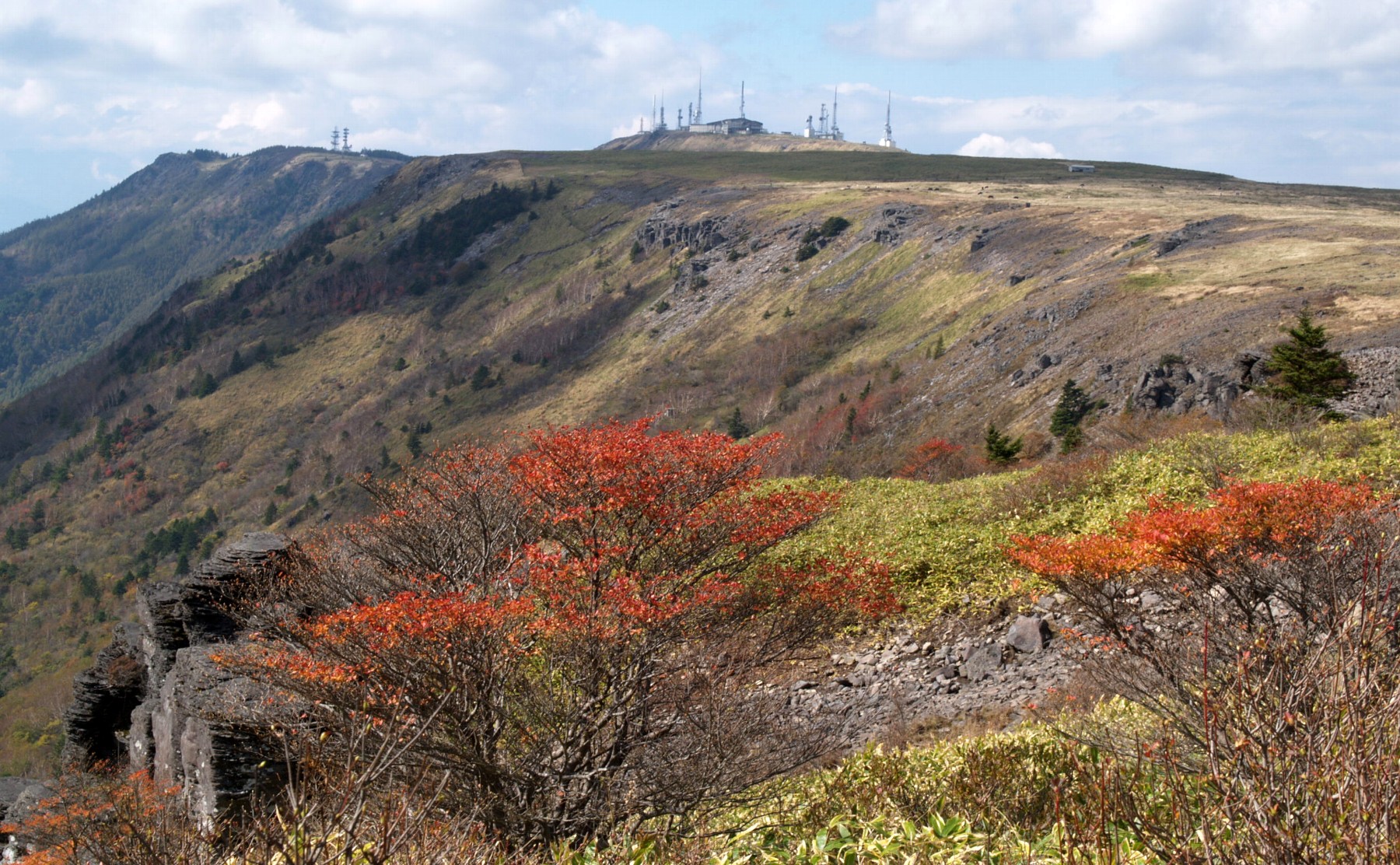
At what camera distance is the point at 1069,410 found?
3681cm

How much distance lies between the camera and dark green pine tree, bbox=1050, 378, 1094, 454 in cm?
3534

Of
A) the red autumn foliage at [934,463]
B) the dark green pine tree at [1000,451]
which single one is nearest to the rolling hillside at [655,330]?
the red autumn foliage at [934,463]

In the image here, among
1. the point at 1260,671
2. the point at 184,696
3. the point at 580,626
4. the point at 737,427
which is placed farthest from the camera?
the point at 737,427

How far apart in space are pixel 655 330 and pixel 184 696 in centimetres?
9542

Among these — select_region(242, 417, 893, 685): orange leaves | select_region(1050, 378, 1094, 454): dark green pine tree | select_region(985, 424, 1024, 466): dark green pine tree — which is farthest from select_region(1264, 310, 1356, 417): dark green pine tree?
select_region(242, 417, 893, 685): orange leaves

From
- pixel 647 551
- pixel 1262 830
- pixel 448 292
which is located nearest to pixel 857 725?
pixel 647 551

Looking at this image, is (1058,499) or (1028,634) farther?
(1058,499)

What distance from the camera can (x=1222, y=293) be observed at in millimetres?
42188

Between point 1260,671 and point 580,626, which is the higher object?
point 1260,671

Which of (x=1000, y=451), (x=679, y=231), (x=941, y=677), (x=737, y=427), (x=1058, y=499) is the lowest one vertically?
(x=737, y=427)

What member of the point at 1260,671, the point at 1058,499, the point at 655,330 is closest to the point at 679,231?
the point at 655,330

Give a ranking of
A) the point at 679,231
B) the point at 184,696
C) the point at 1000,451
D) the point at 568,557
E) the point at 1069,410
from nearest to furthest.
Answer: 1. the point at 568,557
2. the point at 184,696
3. the point at 1000,451
4. the point at 1069,410
5. the point at 679,231

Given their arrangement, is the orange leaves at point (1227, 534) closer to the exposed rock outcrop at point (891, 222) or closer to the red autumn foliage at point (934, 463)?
the red autumn foliage at point (934, 463)

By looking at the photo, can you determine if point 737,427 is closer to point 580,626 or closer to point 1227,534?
point 580,626
